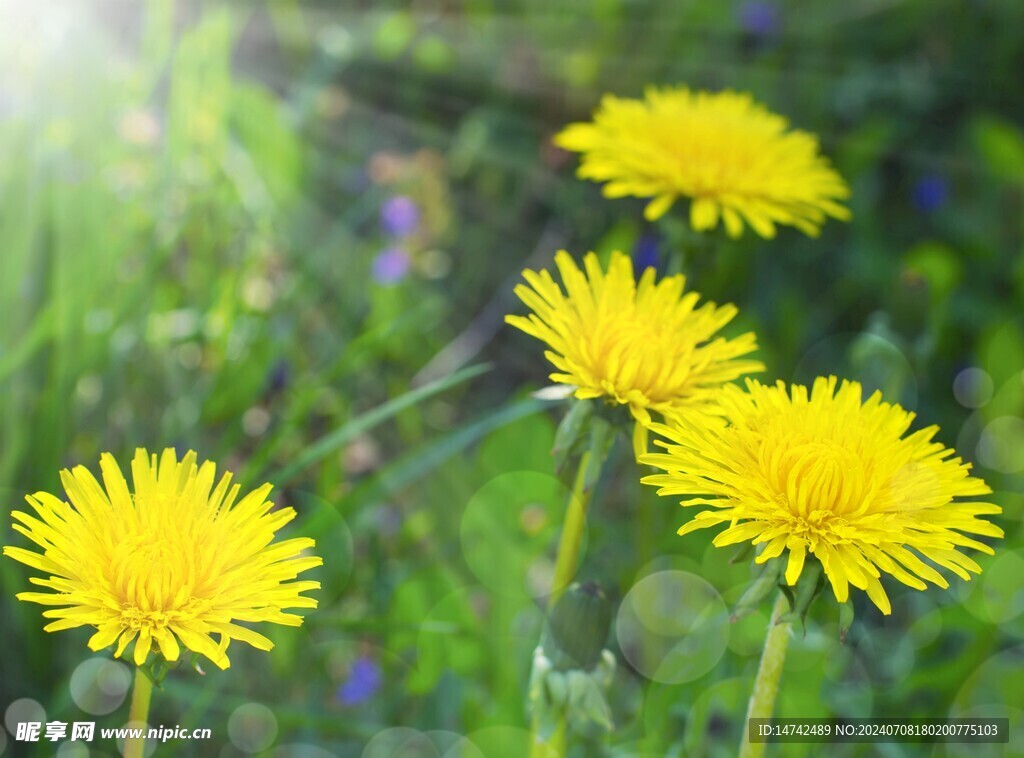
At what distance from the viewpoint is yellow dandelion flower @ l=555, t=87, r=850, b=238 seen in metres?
0.88

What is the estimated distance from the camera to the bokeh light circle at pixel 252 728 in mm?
873

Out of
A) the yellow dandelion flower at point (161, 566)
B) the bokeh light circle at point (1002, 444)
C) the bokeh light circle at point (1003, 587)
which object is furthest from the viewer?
the bokeh light circle at point (1002, 444)

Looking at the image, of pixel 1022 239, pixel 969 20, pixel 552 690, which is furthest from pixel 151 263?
pixel 969 20

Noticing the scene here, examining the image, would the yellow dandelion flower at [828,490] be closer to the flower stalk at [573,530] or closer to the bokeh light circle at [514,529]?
the flower stalk at [573,530]

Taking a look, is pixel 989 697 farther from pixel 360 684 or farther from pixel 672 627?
pixel 360 684

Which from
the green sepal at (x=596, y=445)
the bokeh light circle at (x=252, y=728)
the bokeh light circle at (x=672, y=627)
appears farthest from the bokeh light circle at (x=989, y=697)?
the bokeh light circle at (x=252, y=728)

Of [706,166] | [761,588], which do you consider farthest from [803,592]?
[706,166]

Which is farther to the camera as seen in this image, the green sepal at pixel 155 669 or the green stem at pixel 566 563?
the green stem at pixel 566 563

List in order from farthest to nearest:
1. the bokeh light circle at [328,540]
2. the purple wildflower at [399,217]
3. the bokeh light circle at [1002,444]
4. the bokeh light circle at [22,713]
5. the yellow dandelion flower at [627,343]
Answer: the purple wildflower at [399,217] < the bokeh light circle at [1002,444] < the bokeh light circle at [328,540] < the bokeh light circle at [22,713] < the yellow dandelion flower at [627,343]

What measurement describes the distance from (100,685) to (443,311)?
2.47ft

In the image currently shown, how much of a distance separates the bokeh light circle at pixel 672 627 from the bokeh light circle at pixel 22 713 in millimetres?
549

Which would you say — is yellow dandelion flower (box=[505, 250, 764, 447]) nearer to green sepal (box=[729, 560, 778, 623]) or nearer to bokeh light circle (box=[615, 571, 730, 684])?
green sepal (box=[729, 560, 778, 623])

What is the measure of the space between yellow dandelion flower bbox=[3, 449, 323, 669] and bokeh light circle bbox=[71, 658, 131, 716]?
323 mm

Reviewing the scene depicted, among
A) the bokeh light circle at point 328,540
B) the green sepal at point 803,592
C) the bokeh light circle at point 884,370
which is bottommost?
the green sepal at point 803,592
